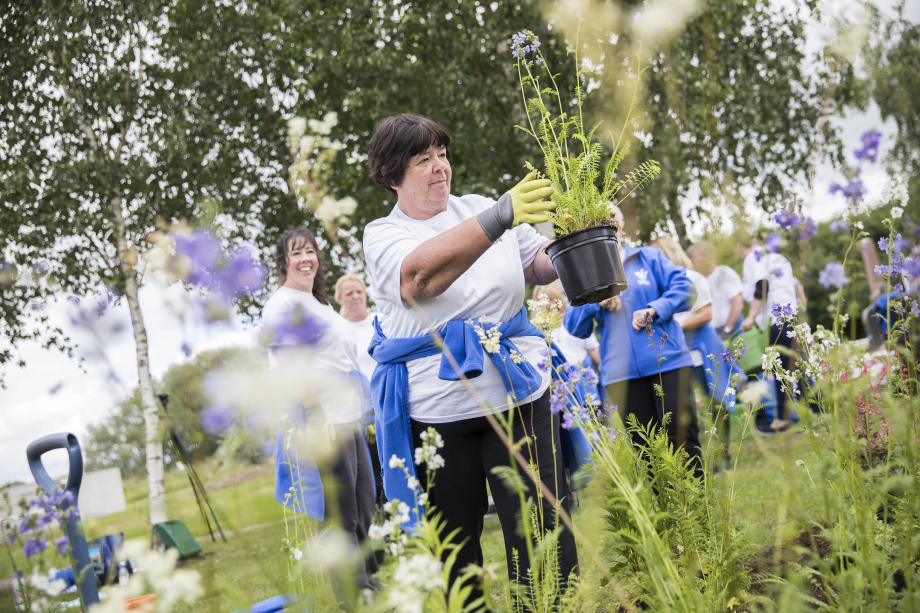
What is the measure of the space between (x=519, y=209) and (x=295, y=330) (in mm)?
720

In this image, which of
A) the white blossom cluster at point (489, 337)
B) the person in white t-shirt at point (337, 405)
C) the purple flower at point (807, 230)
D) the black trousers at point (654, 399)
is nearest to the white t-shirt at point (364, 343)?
the person in white t-shirt at point (337, 405)

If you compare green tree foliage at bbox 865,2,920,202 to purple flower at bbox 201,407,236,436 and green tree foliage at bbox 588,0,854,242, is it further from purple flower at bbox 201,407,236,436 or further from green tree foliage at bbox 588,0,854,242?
purple flower at bbox 201,407,236,436

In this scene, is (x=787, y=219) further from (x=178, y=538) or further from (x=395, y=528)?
(x=178, y=538)

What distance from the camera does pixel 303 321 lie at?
1.05 meters

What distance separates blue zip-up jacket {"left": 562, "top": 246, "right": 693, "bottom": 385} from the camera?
3160mm

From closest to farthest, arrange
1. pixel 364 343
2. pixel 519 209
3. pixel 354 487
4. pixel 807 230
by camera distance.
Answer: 1. pixel 807 230
2. pixel 519 209
3. pixel 354 487
4. pixel 364 343

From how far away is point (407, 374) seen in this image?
1906 mm

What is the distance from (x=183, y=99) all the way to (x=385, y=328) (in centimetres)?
845

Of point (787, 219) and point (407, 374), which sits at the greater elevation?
point (787, 219)

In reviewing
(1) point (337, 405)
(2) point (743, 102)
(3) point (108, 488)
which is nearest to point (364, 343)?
(1) point (337, 405)

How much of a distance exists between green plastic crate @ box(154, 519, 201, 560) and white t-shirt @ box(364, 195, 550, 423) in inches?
219

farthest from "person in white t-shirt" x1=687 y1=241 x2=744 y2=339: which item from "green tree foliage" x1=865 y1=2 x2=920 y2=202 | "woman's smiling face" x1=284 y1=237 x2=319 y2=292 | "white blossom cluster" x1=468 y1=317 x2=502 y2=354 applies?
"green tree foliage" x1=865 y1=2 x2=920 y2=202

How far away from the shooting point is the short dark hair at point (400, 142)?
1.93m

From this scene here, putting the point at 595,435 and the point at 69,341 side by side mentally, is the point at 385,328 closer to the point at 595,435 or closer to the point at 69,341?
the point at 595,435
